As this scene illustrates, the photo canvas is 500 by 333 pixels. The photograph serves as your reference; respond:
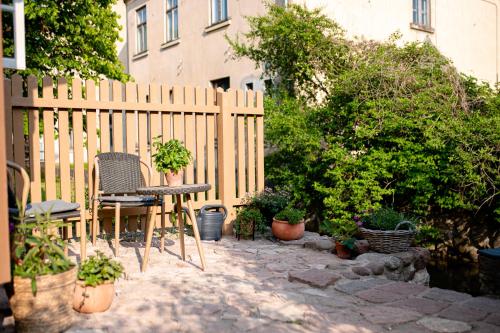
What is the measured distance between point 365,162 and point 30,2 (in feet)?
20.1

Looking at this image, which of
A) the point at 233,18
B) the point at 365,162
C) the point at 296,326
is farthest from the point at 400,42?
the point at 296,326

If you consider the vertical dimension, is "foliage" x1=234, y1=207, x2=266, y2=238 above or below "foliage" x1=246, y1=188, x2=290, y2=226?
below

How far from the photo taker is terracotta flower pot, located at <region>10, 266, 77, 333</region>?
2.54m

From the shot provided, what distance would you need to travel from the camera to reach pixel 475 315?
3047 millimetres

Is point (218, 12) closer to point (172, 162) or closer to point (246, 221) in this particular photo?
point (246, 221)

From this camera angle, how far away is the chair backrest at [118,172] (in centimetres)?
501

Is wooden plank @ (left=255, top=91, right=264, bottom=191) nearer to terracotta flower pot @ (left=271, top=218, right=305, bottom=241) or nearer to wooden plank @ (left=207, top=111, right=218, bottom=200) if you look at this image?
wooden plank @ (left=207, top=111, right=218, bottom=200)

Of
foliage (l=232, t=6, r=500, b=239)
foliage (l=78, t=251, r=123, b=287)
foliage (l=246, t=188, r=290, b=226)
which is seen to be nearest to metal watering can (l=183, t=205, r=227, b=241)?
foliage (l=246, t=188, r=290, b=226)

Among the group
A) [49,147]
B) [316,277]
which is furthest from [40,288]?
[49,147]

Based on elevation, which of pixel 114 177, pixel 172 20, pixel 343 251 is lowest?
pixel 343 251

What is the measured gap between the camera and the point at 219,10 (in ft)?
36.4

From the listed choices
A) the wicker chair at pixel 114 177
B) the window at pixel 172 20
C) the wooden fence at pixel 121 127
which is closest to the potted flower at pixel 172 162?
the wicker chair at pixel 114 177

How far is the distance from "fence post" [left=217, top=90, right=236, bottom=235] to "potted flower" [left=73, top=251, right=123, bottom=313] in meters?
3.06

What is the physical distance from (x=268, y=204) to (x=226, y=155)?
2.59 feet
